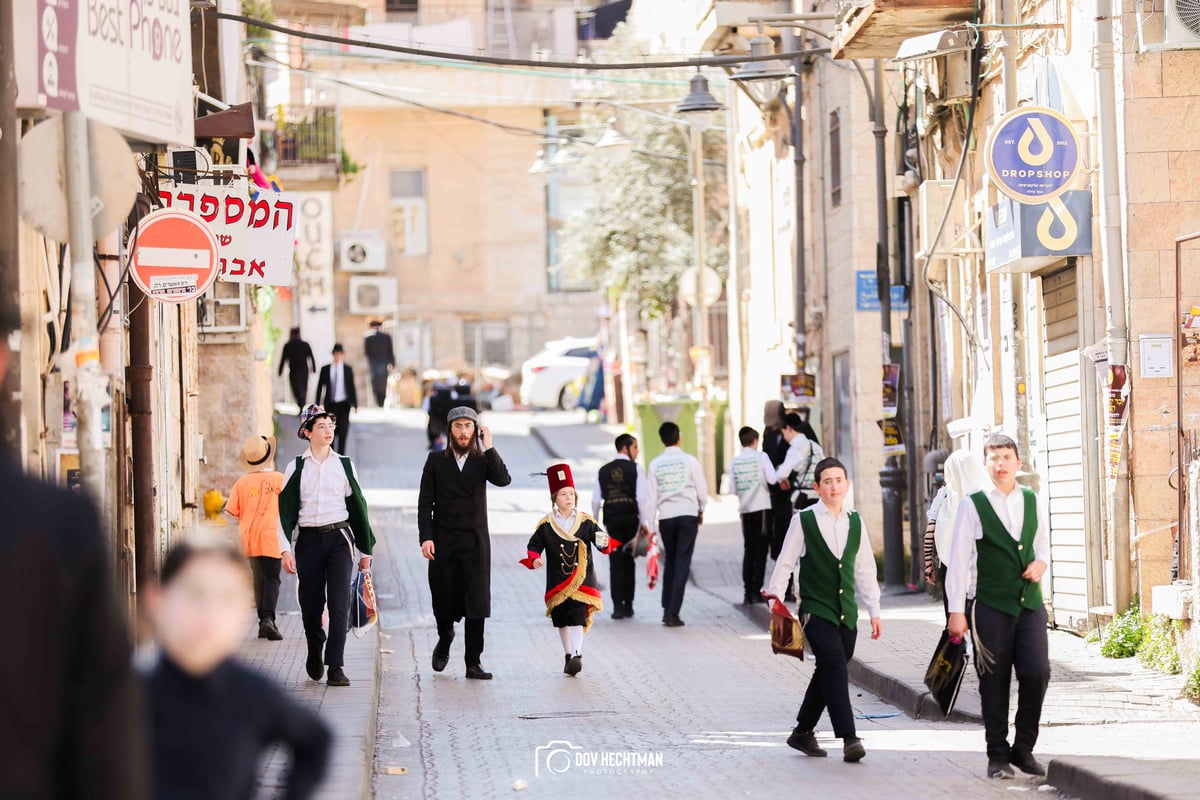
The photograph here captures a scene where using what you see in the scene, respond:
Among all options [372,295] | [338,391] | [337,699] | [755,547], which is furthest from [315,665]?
[372,295]

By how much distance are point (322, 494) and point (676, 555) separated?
6.33m

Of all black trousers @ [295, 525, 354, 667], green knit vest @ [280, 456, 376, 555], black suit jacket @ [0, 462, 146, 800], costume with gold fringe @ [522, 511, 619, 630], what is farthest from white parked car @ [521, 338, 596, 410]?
black suit jacket @ [0, 462, 146, 800]

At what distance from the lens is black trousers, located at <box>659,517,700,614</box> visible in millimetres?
17953

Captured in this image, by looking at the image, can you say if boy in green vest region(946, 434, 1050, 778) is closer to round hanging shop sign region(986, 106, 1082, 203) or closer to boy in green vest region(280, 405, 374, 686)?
boy in green vest region(280, 405, 374, 686)

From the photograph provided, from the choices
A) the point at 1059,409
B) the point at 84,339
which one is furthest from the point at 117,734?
the point at 1059,409

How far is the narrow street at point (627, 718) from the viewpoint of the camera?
9.48 m

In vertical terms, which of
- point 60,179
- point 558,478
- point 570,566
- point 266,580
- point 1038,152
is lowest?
point 266,580

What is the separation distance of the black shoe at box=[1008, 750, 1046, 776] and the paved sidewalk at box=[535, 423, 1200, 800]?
120 millimetres

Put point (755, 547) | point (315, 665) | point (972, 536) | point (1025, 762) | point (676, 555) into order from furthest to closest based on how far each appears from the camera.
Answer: point (755, 547)
point (676, 555)
point (315, 665)
point (972, 536)
point (1025, 762)

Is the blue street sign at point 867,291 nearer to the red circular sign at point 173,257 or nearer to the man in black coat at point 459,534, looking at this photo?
the man in black coat at point 459,534

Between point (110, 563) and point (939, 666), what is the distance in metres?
6.73

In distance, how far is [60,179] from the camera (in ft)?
23.0

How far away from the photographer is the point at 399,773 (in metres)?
9.84

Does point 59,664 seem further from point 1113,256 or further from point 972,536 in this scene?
point 1113,256
